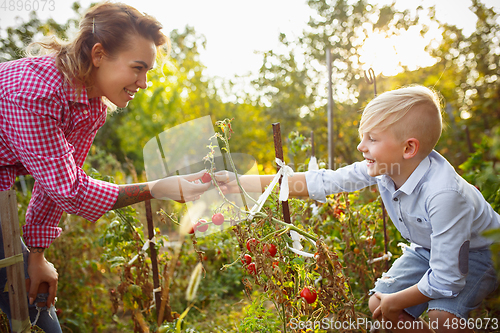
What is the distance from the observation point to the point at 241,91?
6.20 metres

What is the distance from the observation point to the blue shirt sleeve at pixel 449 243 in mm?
1159

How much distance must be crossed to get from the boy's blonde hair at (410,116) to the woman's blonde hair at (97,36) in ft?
3.37

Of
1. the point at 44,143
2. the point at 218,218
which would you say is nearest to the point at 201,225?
the point at 218,218

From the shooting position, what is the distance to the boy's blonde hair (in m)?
1.30

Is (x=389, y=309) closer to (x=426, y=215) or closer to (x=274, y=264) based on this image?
(x=426, y=215)

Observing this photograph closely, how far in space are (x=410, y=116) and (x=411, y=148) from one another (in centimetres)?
13

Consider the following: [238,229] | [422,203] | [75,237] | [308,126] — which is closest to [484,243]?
[422,203]

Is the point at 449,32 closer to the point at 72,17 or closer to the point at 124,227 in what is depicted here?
the point at 124,227

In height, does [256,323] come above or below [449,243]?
below

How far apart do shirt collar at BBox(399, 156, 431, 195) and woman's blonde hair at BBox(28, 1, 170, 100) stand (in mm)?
1239

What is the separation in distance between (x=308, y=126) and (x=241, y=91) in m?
1.99

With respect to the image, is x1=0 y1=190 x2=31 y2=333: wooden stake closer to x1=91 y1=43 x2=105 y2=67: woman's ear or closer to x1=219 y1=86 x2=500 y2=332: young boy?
x1=91 y1=43 x2=105 y2=67: woman's ear

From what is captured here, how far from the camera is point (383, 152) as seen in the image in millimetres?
1324

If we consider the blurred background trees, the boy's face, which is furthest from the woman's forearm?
the blurred background trees
